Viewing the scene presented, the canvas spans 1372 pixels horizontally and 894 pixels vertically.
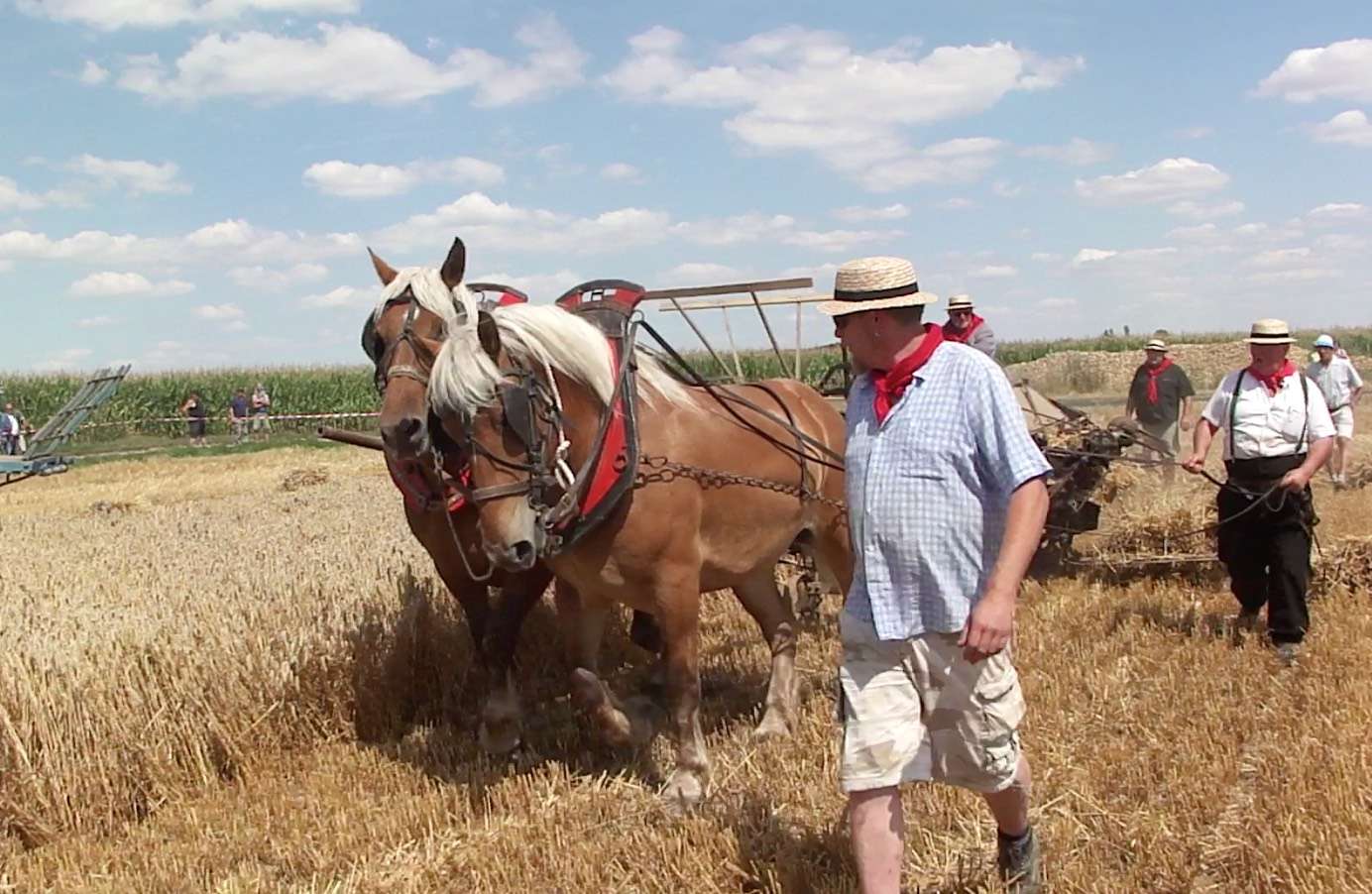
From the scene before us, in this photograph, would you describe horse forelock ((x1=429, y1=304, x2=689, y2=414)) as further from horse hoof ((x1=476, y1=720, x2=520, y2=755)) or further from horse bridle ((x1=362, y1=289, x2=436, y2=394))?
horse hoof ((x1=476, y1=720, x2=520, y2=755))

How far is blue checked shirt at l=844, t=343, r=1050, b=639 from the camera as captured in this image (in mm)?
2967

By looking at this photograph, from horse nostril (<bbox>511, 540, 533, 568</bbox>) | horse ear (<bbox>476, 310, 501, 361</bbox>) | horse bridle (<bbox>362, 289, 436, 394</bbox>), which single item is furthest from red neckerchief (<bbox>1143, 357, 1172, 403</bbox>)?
horse nostril (<bbox>511, 540, 533, 568</bbox>)

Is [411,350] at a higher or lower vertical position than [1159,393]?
higher

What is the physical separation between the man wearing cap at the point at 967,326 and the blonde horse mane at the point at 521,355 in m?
4.64

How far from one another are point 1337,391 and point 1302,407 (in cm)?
692

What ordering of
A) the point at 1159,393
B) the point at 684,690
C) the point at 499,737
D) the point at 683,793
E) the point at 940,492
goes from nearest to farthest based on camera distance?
the point at 940,492
the point at 683,793
the point at 684,690
the point at 499,737
the point at 1159,393

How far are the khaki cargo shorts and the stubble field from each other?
1.87ft

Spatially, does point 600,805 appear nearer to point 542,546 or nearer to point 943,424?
point 542,546

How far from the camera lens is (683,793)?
438 centimetres

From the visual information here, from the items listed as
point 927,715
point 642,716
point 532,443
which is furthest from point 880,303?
point 642,716

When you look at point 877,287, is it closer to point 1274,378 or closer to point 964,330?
point 1274,378

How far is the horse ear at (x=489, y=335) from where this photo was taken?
4.08 metres

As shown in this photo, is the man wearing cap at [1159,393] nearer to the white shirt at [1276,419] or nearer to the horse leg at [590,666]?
the white shirt at [1276,419]

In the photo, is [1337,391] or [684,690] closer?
[684,690]
